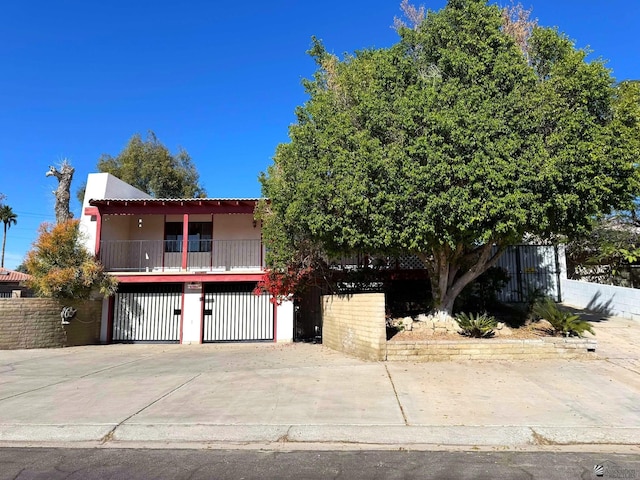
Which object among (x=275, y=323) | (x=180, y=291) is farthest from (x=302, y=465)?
(x=180, y=291)

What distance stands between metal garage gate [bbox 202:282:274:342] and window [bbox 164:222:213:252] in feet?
9.48


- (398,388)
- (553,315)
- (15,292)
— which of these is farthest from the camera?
(15,292)

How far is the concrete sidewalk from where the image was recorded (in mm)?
5801

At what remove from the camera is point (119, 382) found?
360 inches

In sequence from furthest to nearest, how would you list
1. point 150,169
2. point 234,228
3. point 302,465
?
point 150,169 → point 234,228 → point 302,465

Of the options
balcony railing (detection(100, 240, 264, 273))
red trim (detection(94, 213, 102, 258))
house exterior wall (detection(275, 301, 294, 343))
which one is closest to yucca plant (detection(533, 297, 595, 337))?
house exterior wall (detection(275, 301, 294, 343))

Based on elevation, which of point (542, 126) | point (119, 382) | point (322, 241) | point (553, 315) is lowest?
point (119, 382)

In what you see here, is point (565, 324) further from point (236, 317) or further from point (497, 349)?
point (236, 317)

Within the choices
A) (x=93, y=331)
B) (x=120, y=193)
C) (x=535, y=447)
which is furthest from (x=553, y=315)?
(x=120, y=193)

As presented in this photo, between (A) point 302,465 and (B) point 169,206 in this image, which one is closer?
(A) point 302,465

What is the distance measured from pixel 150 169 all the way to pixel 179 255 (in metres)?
15.4

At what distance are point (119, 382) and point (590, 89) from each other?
10.9 m

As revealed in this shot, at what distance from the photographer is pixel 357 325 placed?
11.5 meters

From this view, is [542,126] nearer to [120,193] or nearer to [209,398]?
[209,398]
